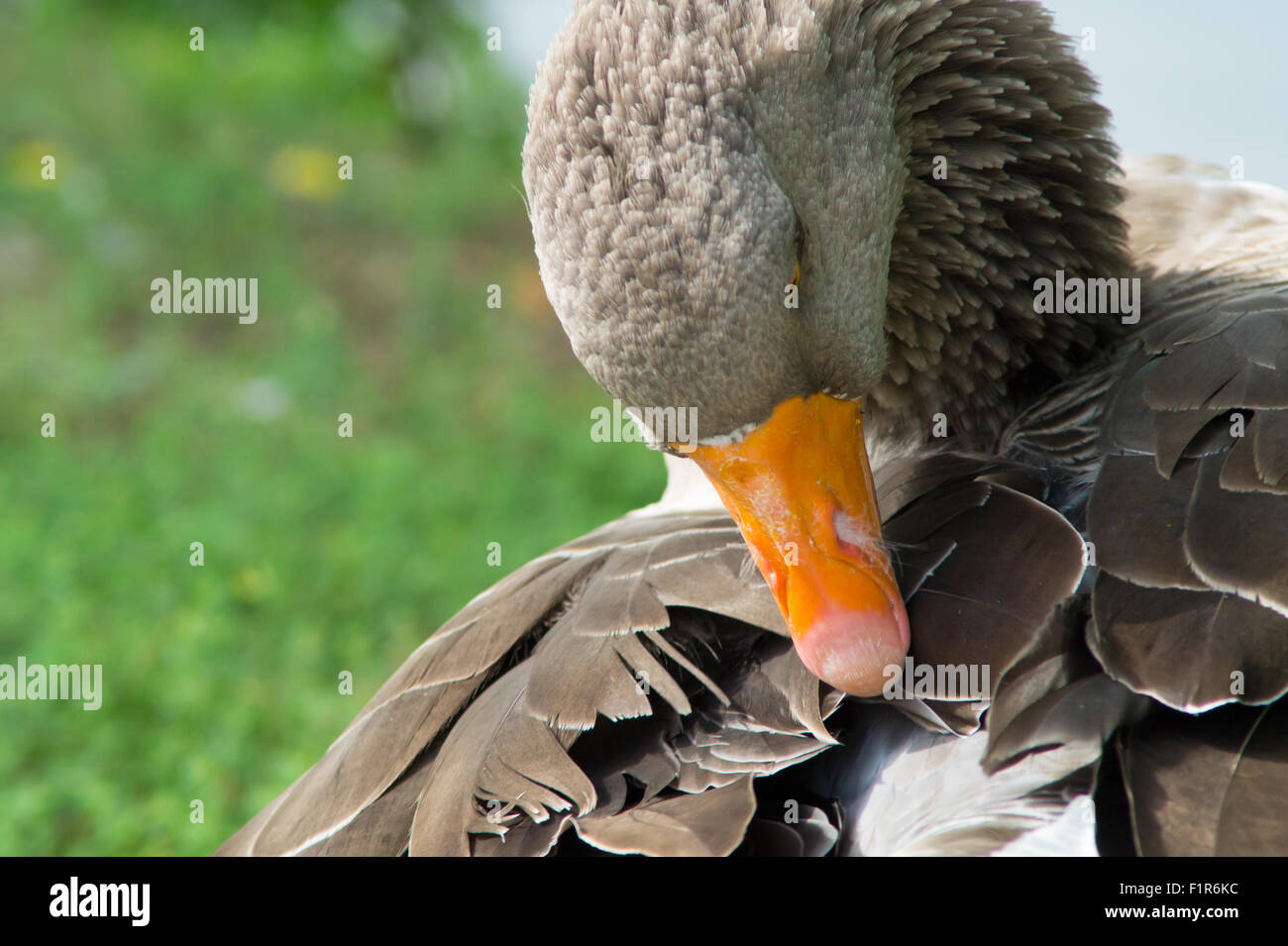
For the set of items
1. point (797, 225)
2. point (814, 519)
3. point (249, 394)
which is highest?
point (797, 225)

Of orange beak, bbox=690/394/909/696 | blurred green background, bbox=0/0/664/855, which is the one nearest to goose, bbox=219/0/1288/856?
orange beak, bbox=690/394/909/696

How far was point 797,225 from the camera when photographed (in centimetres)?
255

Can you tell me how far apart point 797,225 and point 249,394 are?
14.6ft

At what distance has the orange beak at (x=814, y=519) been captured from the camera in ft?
7.70

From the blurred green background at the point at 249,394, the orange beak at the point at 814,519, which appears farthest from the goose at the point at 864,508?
the blurred green background at the point at 249,394

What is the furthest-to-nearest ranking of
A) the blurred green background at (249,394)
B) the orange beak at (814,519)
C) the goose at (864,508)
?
1. the blurred green background at (249,394)
2. the orange beak at (814,519)
3. the goose at (864,508)

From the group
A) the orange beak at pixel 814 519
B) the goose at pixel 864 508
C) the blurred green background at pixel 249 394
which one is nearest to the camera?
the goose at pixel 864 508

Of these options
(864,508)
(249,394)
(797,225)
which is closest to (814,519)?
(864,508)

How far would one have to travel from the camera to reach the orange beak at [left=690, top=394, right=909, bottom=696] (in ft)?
7.70

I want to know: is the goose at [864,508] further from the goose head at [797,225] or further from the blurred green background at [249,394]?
the blurred green background at [249,394]

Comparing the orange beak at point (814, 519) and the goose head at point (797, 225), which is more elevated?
the goose head at point (797, 225)

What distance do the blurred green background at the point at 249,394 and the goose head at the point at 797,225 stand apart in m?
2.09

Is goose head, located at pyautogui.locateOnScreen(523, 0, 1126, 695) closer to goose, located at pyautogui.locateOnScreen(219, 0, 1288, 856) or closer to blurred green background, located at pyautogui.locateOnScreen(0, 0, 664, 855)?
goose, located at pyautogui.locateOnScreen(219, 0, 1288, 856)

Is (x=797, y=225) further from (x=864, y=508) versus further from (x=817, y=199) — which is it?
(x=864, y=508)
